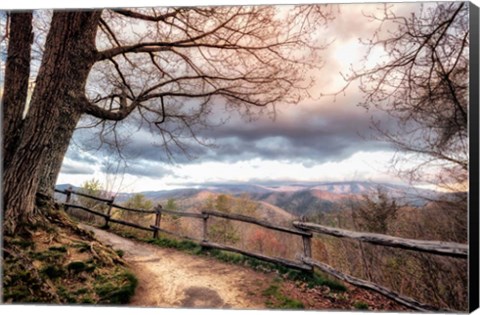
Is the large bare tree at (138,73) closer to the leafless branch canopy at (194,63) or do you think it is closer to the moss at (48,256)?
the leafless branch canopy at (194,63)

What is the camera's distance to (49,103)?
4.36 meters

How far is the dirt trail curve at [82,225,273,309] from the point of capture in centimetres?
390

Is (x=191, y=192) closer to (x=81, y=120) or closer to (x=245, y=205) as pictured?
(x=245, y=205)

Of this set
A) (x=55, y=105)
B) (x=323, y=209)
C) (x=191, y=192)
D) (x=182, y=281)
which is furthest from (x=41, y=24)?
(x=323, y=209)

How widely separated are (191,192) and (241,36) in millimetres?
1826

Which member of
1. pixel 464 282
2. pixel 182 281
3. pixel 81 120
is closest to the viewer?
pixel 464 282

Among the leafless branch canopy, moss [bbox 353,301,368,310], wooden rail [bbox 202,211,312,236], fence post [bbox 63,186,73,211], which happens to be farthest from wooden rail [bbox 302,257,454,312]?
fence post [bbox 63,186,73,211]

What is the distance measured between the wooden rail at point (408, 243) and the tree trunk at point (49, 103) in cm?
323

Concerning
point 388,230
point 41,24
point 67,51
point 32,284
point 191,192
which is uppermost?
point 41,24

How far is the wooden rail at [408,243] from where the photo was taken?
10.8 feet

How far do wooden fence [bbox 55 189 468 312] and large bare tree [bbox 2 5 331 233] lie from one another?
0.68 m

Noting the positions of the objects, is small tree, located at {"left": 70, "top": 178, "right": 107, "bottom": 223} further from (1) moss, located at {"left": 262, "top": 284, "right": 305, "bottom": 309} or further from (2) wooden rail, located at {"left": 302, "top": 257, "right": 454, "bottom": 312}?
(2) wooden rail, located at {"left": 302, "top": 257, "right": 454, "bottom": 312}

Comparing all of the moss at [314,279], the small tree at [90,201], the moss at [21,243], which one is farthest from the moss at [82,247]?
the moss at [314,279]

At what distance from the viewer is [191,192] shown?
4.29 meters
